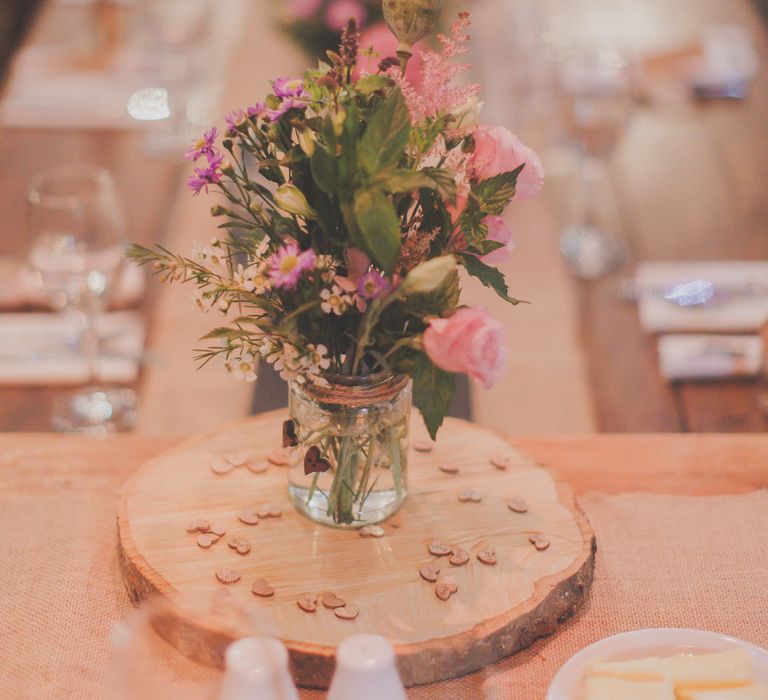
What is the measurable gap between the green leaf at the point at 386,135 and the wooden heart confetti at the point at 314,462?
10.7 inches

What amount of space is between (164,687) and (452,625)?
298mm

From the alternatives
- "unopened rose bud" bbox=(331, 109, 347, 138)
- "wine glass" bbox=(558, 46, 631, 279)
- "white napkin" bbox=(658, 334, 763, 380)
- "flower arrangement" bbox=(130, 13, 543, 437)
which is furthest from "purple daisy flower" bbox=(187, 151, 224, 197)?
"wine glass" bbox=(558, 46, 631, 279)

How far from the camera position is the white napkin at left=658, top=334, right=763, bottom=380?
153 cm

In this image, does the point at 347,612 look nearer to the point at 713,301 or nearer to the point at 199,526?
the point at 199,526

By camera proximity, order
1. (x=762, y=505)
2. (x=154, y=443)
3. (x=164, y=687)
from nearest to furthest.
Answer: (x=164, y=687) → (x=762, y=505) → (x=154, y=443)

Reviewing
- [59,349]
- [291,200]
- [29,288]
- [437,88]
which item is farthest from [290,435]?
[29,288]

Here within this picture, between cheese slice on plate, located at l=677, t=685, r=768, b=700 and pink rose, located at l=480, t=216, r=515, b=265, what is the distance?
1.26 ft

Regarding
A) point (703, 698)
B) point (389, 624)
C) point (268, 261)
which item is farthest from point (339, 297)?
point (703, 698)

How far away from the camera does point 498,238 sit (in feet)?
3.09

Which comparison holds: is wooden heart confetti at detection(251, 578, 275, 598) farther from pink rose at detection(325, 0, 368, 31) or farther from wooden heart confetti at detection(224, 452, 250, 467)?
pink rose at detection(325, 0, 368, 31)

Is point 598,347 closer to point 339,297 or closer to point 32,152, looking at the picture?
point 339,297

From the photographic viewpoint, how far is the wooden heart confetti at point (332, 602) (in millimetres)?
940

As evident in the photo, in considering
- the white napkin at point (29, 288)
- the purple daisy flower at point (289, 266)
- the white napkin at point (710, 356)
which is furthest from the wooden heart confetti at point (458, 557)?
the white napkin at point (29, 288)

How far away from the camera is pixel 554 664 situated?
94 cm
